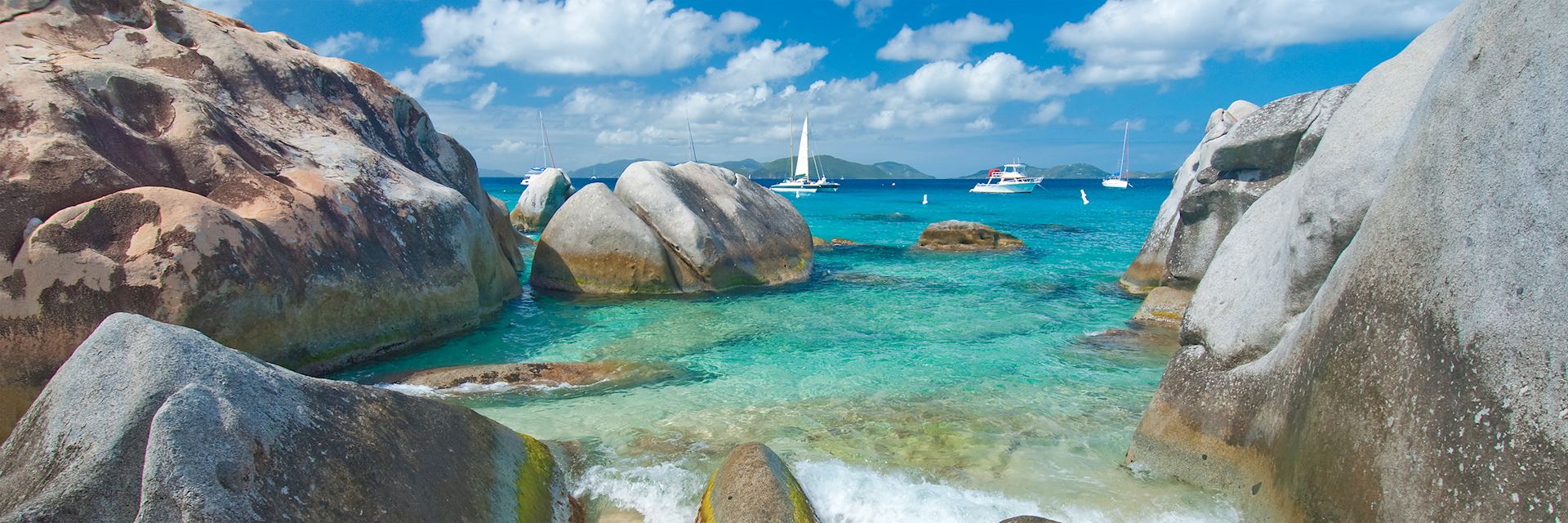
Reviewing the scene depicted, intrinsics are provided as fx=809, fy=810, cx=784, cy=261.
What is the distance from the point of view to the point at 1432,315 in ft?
12.5

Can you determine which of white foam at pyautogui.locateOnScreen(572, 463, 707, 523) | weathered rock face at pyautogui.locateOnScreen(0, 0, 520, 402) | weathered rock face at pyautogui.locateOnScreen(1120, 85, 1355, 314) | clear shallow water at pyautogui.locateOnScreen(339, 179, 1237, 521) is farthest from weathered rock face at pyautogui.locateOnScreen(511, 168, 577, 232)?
white foam at pyautogui.locateOnScreen(572, 463, 707, 523)

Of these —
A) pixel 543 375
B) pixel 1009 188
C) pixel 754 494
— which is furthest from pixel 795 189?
pixel 754 494

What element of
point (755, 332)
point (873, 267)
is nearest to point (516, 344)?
point (755, 332)

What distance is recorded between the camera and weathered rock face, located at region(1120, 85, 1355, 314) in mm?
8750

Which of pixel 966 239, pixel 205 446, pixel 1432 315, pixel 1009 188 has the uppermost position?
pixel 1432 315

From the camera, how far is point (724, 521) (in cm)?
475

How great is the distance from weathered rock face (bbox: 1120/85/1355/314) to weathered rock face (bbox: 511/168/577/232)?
82.9 ft

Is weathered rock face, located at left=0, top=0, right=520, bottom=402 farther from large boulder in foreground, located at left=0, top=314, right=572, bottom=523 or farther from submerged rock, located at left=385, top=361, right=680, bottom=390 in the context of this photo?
large boulder in foreground, located at left=0, top=314, right=572, bottom=523

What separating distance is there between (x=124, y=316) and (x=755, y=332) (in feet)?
26.9

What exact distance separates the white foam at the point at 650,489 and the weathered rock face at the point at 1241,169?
628cm

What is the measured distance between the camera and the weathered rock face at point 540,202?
3369cm

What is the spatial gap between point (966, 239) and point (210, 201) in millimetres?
19467

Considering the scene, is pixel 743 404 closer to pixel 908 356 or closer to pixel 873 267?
pixel 908 356

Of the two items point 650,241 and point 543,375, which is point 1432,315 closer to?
point 543,375
